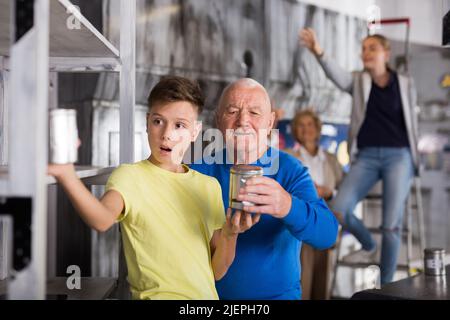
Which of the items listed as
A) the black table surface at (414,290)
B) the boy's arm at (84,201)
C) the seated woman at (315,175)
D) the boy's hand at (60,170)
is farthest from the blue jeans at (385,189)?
the boy's hand at (60,170)

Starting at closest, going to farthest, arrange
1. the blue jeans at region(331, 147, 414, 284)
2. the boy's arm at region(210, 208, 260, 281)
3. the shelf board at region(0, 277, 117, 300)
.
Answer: the boy's arm at region(210, 208, 260, 281) → the shelf board at region(0, 277, 117, 300) → the blue jeans at region(331, 147, 414, 284)

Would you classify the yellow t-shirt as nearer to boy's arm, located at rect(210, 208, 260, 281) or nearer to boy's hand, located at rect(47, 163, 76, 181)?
boy's arm, located at rect(210, 208, 260, 281)

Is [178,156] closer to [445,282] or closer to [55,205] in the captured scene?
[445,282]

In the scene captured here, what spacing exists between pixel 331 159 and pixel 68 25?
2669mm

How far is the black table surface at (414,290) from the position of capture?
1231 millimetres

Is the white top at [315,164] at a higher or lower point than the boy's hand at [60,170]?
lower

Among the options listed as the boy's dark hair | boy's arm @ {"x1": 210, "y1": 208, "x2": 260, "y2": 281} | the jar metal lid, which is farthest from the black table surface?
the boy's dark hair


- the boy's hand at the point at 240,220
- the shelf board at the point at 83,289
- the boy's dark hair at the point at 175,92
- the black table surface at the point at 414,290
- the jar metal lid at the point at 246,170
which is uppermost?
the boy's dark hair at the point at 175,92

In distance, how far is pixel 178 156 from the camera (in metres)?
1.23

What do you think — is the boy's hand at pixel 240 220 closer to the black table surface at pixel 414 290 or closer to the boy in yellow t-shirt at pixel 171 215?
the boy in yellow t-shirt at pixel 171 215

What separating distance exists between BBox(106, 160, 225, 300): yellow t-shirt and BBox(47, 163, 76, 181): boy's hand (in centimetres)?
18

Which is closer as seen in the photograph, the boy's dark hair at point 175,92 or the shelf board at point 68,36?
the shelf board at point 68,36

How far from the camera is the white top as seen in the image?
3.40 m

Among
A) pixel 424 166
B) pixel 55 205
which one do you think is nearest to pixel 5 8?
pixel 55 205
